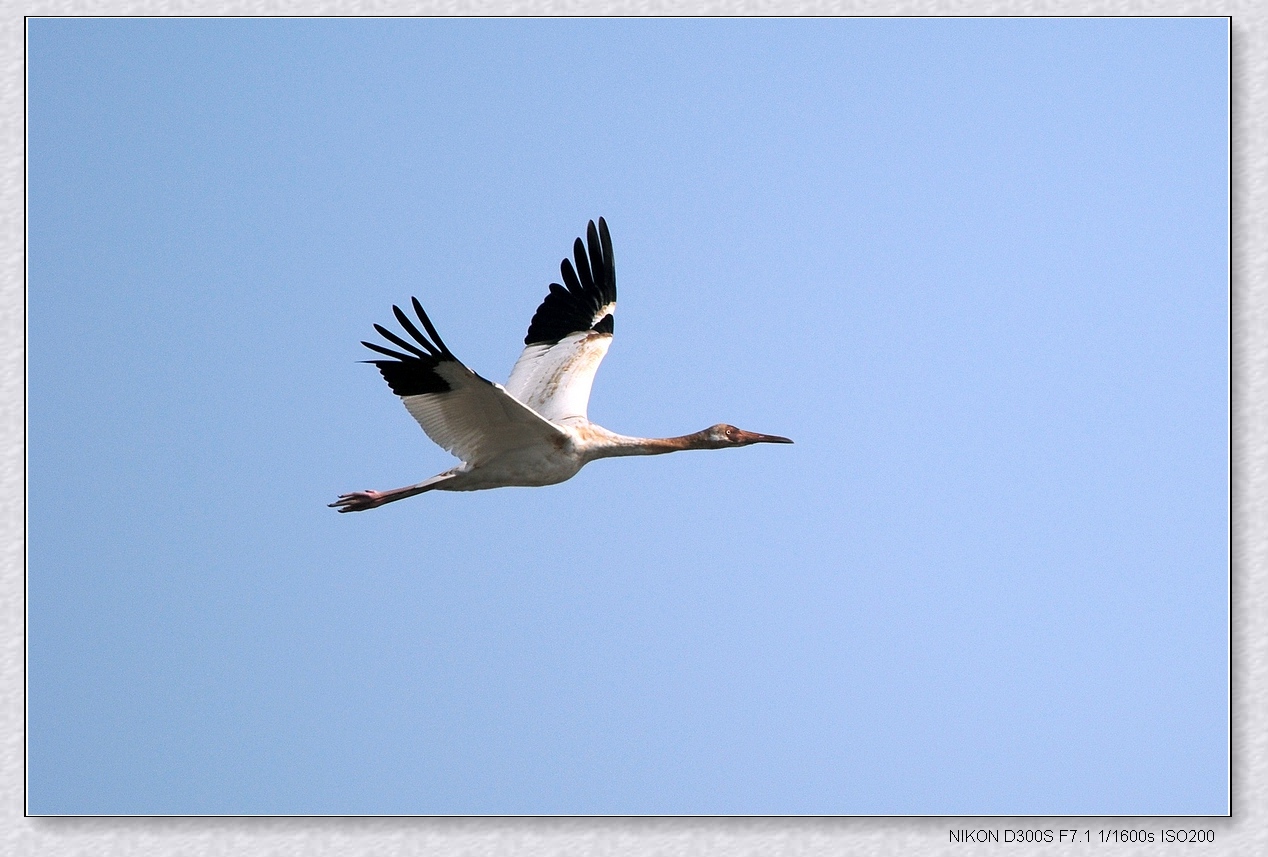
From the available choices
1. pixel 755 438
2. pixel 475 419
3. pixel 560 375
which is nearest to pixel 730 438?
pixel 755 438

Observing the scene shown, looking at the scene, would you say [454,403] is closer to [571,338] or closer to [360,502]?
[360,502]

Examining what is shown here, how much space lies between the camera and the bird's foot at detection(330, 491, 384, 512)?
11734mm

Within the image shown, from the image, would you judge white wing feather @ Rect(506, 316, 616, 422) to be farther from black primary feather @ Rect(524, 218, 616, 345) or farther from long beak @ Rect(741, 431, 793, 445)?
long beak @ Rect(741, 431, 793, 445)

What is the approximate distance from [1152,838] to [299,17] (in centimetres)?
799

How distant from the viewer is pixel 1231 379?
10.7 meters

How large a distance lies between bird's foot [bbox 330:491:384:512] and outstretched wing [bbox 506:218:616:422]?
157cm

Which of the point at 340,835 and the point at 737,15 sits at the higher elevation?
the point at 737,15

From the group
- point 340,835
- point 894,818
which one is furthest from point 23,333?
point 894,818

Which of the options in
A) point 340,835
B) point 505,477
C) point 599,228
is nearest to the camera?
point 340,835

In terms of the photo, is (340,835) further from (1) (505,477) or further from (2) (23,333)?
(2) (23,333)

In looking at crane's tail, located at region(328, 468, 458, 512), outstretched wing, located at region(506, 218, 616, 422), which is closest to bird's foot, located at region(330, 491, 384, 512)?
crane's tail, located at region(328, 468, 458, 512)

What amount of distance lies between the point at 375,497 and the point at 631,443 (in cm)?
197

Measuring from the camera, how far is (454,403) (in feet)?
36.6

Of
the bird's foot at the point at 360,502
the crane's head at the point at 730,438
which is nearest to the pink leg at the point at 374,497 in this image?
the bird's foot at the point at 360,502
